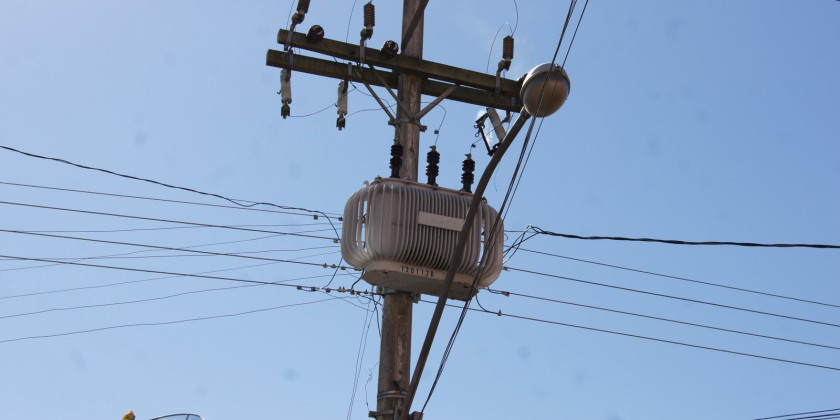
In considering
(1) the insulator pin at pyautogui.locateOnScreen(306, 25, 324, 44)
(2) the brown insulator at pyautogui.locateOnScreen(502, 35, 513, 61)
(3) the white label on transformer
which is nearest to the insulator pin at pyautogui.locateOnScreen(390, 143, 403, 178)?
(3) the white label on transformer

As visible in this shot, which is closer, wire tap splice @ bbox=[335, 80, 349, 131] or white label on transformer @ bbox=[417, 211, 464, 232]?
white label on transformer @ bbox=[417, 211, 464, 232]

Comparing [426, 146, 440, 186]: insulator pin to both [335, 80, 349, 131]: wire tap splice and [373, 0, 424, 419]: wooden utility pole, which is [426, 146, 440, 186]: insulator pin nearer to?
[373, 0, 424, 419]: wooden utility pole

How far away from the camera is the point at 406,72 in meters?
11.0

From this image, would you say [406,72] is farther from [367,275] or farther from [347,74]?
[367,275]

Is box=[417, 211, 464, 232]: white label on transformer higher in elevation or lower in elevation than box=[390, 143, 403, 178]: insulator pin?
lower

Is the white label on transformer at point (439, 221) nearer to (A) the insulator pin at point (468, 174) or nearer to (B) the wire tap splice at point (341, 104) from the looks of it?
(A) the insulator pin at point (468, 174)

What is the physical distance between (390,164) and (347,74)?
1206mm

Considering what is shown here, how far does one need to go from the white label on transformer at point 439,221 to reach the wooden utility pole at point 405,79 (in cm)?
53

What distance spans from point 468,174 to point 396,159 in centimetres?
68

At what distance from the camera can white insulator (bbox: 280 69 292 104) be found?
36.7 feet

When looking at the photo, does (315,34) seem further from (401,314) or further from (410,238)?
(401,314)

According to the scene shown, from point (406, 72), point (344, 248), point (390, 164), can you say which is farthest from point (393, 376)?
point (406, 72)

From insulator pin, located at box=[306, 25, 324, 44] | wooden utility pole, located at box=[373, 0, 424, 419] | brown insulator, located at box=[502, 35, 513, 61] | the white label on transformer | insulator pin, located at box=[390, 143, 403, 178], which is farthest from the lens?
brown insulator, located at box=[502, 35, 513, 61]

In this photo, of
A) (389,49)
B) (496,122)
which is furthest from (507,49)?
(389,49)
